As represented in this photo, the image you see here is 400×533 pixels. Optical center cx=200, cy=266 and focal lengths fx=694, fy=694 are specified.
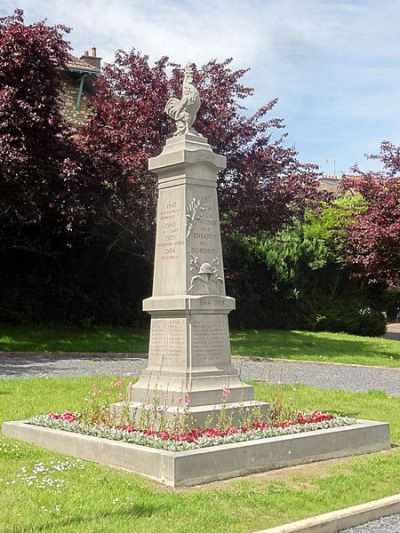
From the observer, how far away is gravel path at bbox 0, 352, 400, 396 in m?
13.4

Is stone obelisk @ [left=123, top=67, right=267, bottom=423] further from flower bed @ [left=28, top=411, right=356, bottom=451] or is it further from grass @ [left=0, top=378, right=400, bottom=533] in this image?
grass @ [left=0, top=378, right=400, bottom=533]

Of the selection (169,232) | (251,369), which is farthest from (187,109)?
(251,369)

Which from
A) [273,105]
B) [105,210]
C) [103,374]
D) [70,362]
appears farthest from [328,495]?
[273,105]

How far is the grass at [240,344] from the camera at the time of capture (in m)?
18.4

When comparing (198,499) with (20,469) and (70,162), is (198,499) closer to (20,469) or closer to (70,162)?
(20,469)

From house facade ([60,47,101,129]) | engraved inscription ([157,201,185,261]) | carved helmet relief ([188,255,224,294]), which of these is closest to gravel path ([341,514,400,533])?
carved helmet relief ([188,255,224,294])

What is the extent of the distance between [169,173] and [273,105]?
14053 mm

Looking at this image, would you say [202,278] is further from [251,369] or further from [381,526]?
[251,369]

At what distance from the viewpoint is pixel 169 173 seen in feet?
27.2

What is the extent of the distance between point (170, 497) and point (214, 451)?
83 cm

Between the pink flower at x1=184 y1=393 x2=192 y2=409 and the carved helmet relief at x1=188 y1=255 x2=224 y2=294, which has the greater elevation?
the carved helmet relief at x1=188 y1=255 x2=224 y2=294

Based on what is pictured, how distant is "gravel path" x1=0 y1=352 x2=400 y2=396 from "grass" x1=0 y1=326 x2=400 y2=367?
0.81 m

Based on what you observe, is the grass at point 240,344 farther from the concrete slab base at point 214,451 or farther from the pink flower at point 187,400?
the pink flower at point 187,400

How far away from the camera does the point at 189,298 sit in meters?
7.75
